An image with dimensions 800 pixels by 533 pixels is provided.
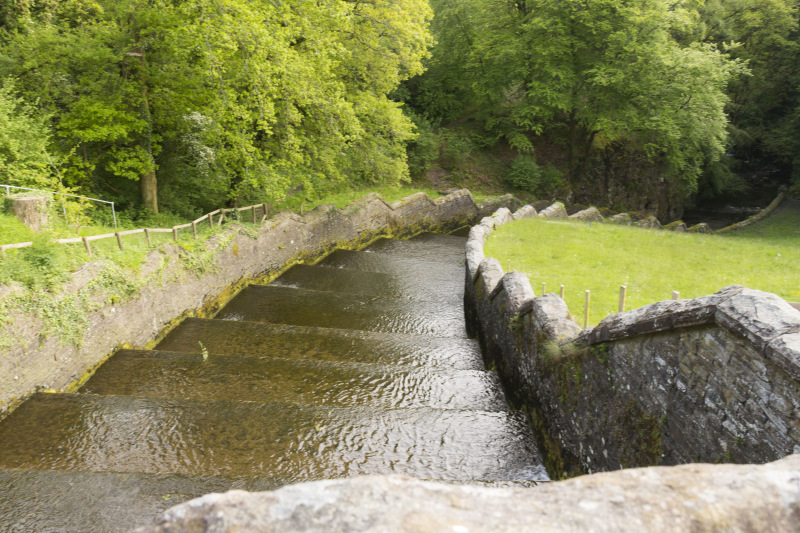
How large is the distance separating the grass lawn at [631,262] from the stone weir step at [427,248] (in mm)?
2049

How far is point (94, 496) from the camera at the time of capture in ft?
14.2

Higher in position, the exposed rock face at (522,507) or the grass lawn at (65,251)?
the exposed rock face at (522,507)

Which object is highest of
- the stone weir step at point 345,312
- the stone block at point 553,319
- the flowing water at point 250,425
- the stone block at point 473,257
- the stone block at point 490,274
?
the stone block at point 553,319

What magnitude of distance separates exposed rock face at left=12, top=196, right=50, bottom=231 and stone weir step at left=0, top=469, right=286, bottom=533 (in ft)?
20.0

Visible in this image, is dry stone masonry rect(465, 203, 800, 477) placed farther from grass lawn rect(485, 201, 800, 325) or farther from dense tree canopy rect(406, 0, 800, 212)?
dense tree canopy rect(406, 0, 800, 212)

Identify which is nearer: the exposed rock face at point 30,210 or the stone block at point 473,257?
the exposed rock face at point 30,210

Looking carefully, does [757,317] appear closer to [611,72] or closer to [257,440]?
[257,440]

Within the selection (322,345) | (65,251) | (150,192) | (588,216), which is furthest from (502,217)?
(65,251)

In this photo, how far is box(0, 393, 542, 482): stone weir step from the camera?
5.20 m

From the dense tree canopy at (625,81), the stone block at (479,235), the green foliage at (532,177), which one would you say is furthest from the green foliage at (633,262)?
the green foliage at (532,177)

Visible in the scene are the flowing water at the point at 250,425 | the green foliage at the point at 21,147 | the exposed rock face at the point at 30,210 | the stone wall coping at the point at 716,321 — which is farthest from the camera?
the green foliage at the point at 21,147

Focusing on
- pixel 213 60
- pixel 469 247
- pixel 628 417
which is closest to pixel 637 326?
pixel 628 417

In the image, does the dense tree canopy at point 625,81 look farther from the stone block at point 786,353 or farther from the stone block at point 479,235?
the stone block at point 786,353

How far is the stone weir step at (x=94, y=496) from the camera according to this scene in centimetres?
407
